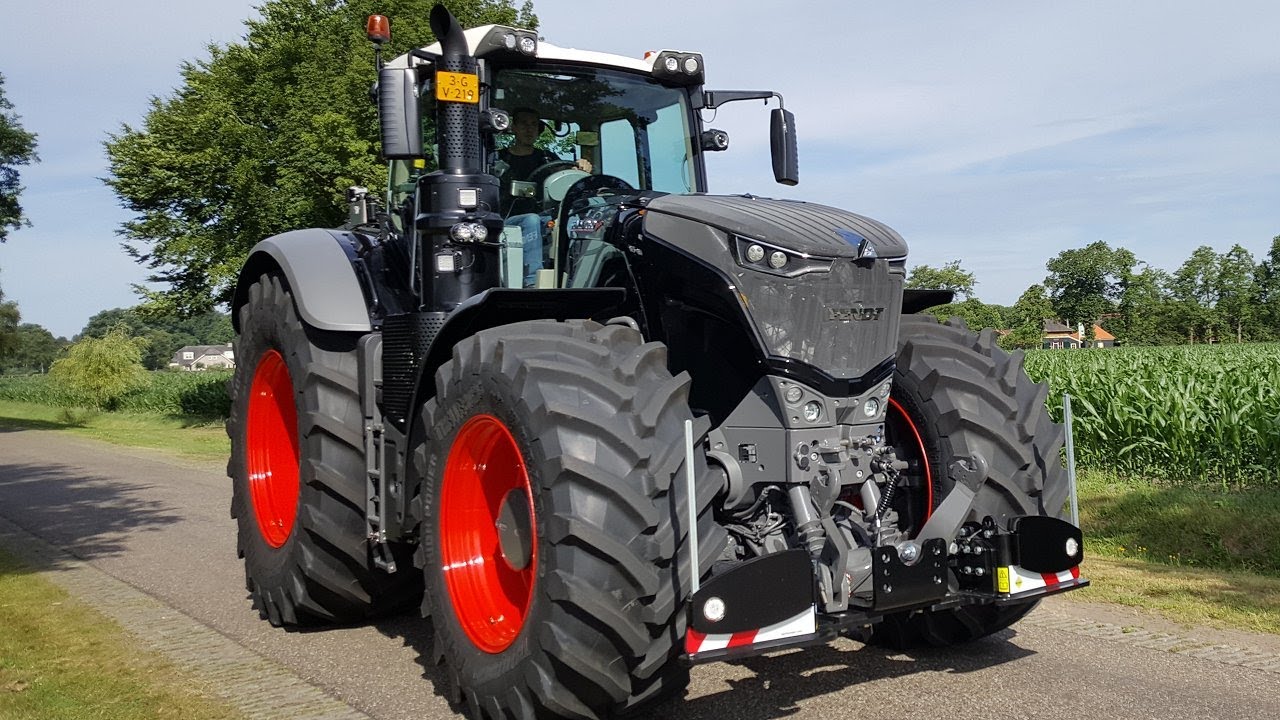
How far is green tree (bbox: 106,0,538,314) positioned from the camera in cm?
2233

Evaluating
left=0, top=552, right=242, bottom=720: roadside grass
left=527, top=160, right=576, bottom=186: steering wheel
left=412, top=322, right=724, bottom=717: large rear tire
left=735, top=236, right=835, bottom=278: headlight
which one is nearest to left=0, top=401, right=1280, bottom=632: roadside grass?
left=735, top=236, right=835, bottom=278: headlight

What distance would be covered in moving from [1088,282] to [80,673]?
115 meters

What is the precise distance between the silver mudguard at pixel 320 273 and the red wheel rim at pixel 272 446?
1.95 feet

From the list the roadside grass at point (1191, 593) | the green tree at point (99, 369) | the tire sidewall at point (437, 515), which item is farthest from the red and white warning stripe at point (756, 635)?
the green tree at point (99, 369)

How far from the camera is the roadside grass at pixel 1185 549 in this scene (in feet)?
18.7

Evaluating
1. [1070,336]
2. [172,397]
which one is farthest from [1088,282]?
[172,397]

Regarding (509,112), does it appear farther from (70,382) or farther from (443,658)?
(70,382)

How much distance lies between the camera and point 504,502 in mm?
4027

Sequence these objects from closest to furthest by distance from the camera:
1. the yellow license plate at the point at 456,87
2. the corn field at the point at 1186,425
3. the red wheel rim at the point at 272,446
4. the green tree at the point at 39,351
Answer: the yellow license plate at the point at 456,87, the red wheel rim at the point at 272,446, the corn field at the point at 1186,425, the green tree at the point at 39,351

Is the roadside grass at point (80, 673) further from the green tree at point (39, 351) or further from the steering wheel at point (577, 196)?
the green tree at point (39, 351)

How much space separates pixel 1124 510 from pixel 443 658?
6672mm

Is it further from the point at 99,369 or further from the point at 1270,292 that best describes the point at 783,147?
the point at 1270,292

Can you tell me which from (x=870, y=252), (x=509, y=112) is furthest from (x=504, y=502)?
(x=509, y=112)

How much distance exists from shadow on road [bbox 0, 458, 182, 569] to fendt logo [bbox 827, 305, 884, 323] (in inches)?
244
